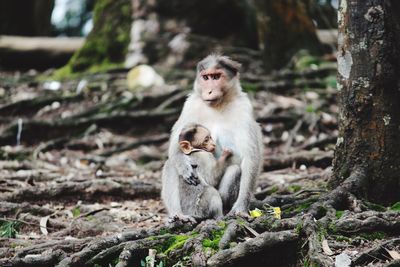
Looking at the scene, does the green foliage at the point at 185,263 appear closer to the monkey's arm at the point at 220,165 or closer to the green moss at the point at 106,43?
the monkey's arm at the point at 220,165

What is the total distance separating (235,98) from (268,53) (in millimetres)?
5697

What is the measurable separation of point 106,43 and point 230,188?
24.7 feet

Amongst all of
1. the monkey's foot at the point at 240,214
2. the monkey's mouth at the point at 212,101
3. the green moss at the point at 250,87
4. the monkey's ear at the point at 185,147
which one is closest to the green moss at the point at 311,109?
the green moss at the point at 250,87

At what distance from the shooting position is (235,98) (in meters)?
6.46

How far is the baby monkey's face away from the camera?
609 cm

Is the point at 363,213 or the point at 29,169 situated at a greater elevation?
the point at 363,213

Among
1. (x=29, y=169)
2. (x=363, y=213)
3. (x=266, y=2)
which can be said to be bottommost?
(x=29, y=169)

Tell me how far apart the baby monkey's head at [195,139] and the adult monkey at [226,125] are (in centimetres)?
10

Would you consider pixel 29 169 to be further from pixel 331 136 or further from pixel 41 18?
→ pixel 41 18

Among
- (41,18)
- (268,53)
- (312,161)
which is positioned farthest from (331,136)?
(41,18)

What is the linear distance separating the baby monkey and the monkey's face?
0.30 meters

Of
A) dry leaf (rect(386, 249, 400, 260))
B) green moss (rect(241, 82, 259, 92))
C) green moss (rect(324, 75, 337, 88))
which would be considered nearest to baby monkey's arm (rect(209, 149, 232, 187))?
dry leaf (rect(386, 249, 400, 260))

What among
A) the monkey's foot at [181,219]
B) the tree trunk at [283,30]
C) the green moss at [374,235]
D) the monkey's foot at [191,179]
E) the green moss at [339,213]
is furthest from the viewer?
the tree trunk at [283,30]

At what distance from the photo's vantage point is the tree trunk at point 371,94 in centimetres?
554
